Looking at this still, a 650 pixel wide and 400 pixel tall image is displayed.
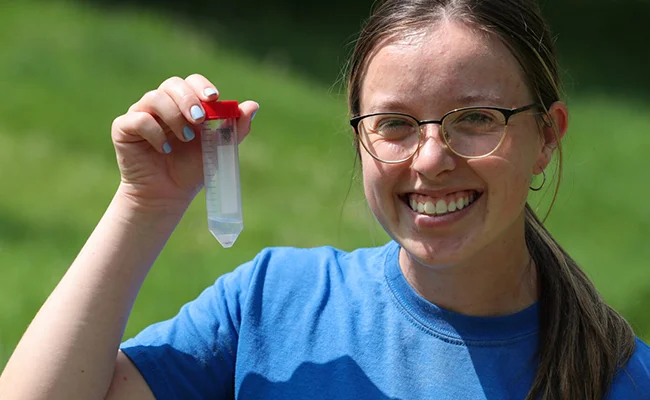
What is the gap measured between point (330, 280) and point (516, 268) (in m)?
0.51

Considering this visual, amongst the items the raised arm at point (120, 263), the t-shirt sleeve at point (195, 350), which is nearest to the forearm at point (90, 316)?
the raised arm at point (120, 263)

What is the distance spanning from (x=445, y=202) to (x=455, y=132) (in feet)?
0.57

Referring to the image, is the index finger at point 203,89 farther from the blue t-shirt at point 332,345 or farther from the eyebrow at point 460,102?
the blue t-shirt at point 332,345

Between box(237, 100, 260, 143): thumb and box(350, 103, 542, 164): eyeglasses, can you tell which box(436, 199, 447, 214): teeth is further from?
box(237, 100, 260, 143): thumb

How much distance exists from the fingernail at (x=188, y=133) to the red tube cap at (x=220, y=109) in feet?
0.20

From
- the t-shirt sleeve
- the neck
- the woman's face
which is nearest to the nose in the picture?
the woman's face

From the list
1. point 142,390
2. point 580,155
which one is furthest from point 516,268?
point 580,155

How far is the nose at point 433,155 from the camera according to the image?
7.38ft

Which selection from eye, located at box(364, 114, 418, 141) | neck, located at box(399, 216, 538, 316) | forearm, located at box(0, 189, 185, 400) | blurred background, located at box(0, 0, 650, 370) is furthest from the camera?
blurred background, located at box(0, 0, 650, 370)

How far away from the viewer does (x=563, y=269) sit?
2.54 metres

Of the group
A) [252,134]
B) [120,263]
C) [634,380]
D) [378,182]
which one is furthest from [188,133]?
[252,134]

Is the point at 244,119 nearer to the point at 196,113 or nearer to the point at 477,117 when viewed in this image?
the point at 196,113

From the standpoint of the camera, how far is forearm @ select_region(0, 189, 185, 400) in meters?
2.20

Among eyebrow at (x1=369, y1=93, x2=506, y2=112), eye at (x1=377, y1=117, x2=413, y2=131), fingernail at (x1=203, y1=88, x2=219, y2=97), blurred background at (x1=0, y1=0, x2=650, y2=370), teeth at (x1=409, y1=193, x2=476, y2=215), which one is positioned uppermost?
fingernail at (x1=203, y1=88, x2=219, y2=97)
